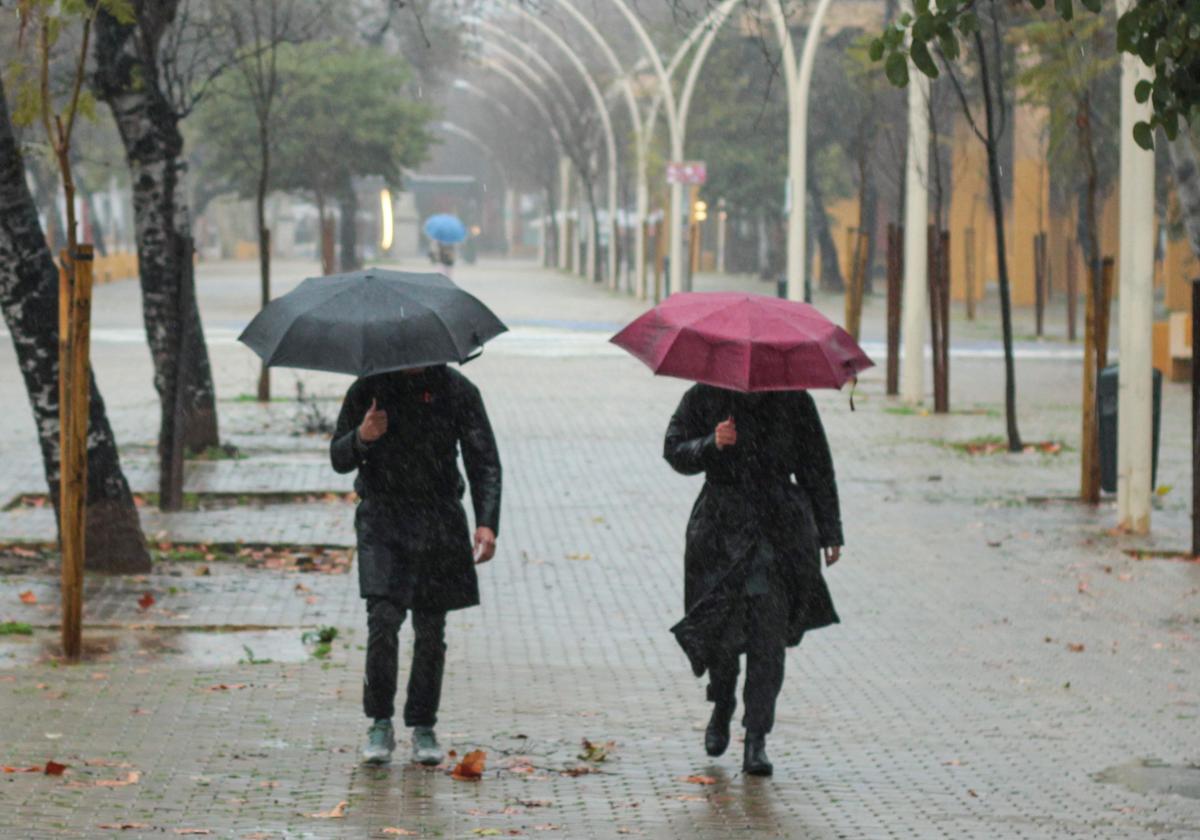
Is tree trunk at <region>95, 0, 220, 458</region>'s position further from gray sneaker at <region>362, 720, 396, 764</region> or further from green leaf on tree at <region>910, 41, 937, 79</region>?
green leaf on tree at <region>910, 41, 937, 79</region>

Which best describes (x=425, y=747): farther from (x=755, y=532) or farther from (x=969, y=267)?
(x=969, y=267)

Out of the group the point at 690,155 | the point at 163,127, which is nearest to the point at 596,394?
the point at 163,127

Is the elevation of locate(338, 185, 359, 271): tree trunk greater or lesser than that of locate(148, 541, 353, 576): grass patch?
greater

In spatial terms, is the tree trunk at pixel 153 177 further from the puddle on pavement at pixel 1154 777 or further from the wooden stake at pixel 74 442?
the puddle on pavement at pixel 1154 777

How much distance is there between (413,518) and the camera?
22.7ft

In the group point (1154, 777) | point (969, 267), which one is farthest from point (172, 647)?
point (969, 267)

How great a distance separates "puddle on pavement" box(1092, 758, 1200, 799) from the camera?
704cm

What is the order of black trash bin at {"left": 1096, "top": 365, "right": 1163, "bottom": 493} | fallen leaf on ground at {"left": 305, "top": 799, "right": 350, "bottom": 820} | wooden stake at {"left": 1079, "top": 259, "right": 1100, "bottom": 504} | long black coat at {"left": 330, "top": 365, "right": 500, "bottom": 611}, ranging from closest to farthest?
1. fallen leaf on ground at {"left": 305, "top": 799, "right": 350, "bottom": 820}
2. long black coat at {"left": 330, "top": 365, "right": 500, "bottom": 611}
3. black trash bin at {"left": 1096, "top": 365, "right": 1163, "bottom": 493}
4. wooden stake at {"left": 1079, "top": 259, "right": 1100, "bottom": 504}

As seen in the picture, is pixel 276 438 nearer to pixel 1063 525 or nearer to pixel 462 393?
pixel 1063 525

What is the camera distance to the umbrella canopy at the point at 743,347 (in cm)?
677

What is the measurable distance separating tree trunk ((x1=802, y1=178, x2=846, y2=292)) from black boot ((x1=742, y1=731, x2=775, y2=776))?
167ft

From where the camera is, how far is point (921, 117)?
22.7 metres

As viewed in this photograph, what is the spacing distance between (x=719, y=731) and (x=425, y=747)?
93cm

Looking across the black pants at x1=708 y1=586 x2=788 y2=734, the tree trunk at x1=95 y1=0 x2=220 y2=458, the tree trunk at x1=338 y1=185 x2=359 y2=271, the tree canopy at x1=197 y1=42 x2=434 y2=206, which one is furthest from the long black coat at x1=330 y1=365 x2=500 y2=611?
the tree trunk at x1=338 y1=185 x2=359 y2=271
